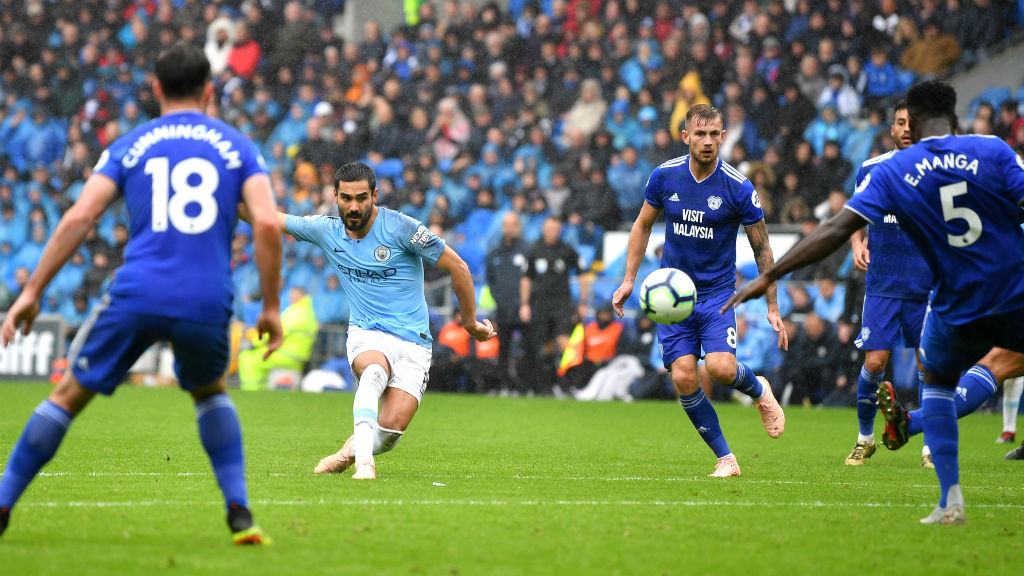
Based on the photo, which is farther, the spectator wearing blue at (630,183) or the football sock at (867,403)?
the spectator wearing blue at (630,183)

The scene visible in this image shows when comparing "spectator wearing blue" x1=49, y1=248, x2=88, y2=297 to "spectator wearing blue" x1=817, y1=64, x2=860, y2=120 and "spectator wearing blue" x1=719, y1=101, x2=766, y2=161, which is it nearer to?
"spectator wearing blue" x1=719, y1=101, x2=766, y2=161

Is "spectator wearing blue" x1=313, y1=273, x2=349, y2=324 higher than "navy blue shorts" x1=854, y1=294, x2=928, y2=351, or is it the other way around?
"navy blue shorts" x1=854, y1=294, x2=928, y2=351

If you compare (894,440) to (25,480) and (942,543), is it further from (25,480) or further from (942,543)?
(25,480)

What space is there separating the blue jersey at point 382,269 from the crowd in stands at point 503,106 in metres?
9.51

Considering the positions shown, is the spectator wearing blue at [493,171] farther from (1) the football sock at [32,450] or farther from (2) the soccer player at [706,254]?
(1) the football sock at [32,450]

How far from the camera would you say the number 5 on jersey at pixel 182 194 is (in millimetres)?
5371

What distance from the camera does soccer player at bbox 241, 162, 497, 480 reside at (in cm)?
844

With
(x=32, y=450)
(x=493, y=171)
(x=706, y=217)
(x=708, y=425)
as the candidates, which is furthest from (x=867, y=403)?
(x=493, y=171)

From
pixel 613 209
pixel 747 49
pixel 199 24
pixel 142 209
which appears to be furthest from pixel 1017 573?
pixel 199 24

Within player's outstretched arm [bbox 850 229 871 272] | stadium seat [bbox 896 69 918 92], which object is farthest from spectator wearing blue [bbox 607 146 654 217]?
player's outstretched arm [bbox 850 229 871 272]

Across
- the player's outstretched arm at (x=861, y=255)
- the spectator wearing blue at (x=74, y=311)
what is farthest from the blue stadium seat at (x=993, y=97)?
the spectator wearing blue at (x=74, y=311)

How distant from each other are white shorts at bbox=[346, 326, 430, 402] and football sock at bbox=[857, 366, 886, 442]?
3878 mm

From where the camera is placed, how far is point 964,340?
21.2ft

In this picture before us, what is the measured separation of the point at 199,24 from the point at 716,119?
21364 millimetres
